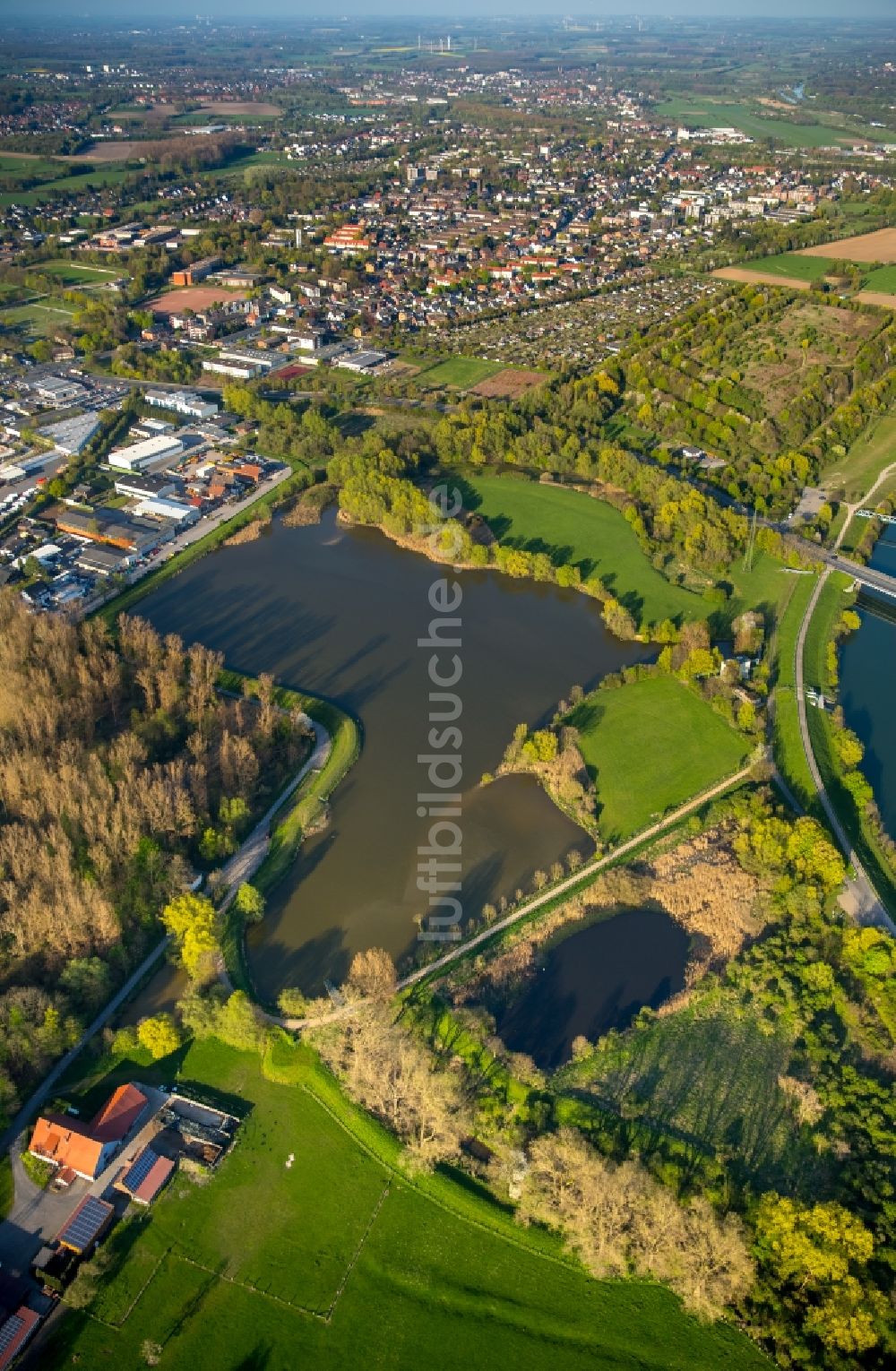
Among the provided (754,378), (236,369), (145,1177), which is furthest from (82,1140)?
(754,378)

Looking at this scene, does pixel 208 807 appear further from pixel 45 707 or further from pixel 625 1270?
pixel 625 1270

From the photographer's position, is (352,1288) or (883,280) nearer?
(352,1288)

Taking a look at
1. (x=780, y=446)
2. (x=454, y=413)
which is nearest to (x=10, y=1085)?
(x=454, y=413)

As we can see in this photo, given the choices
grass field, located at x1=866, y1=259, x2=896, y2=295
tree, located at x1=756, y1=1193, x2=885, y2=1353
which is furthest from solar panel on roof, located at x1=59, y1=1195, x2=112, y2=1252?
grass field, located at x1=866, y1=259, x2=896, y2=295

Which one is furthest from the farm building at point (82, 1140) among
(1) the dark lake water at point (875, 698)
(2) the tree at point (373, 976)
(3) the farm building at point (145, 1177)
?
(1) the dark lake water at point (875, 698)

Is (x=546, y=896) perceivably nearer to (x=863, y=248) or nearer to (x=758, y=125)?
(x=863, y=248)

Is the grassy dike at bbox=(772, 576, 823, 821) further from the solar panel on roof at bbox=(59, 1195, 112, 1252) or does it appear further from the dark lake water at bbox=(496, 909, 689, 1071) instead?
the solar panel on roof at bbox=(59, 1195, 112, 1252)
